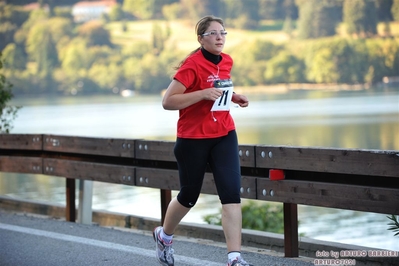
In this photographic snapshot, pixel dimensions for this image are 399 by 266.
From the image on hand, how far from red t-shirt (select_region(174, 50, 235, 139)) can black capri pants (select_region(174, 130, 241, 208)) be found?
6 cm

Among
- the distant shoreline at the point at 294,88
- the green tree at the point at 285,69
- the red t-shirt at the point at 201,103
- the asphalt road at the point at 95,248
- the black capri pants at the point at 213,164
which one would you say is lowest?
the asphalt road at the point at 95,248

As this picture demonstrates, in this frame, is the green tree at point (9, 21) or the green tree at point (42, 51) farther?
the green tree at point (9, 21)

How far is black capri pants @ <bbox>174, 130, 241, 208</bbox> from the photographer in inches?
206

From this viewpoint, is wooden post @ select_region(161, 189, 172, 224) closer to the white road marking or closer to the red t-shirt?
the white road marking

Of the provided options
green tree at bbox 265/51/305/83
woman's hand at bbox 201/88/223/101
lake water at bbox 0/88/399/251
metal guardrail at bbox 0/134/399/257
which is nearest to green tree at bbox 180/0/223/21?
green tree at bbox 265/51/305/83

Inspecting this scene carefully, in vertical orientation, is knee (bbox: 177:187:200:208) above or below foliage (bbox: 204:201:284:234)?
above

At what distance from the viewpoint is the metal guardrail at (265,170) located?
17.9ft

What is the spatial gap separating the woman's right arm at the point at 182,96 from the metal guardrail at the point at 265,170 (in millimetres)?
1078

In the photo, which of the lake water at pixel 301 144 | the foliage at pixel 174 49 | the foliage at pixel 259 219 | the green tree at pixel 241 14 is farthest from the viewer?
the green tree at pixel 241 14

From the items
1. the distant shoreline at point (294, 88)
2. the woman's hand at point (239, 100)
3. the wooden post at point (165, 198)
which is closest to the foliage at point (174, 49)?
the distant shoreline at point (294, 88)

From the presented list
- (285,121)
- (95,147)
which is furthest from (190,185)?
(285,121)

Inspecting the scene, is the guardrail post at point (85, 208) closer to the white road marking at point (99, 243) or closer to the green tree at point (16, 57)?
the white road marking at point (99, 243)

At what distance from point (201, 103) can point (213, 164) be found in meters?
0.40

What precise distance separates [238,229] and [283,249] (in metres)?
1.48
